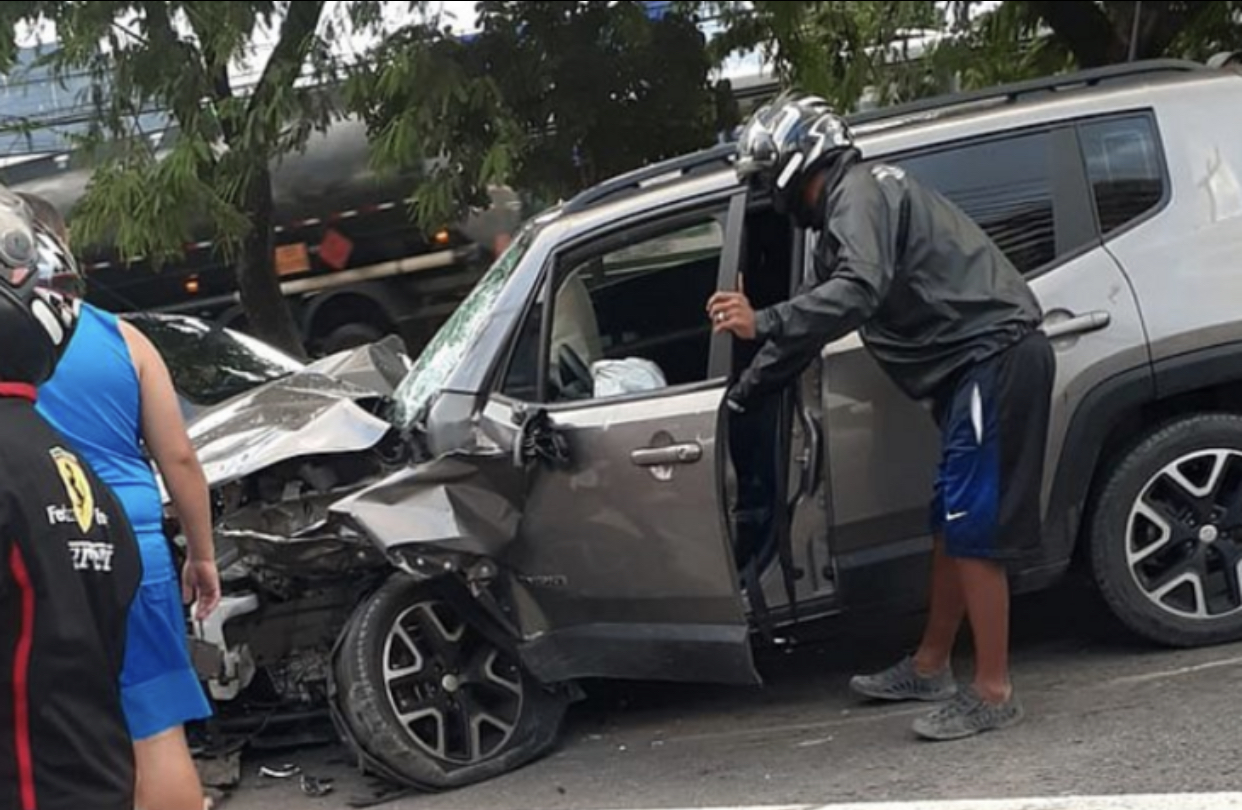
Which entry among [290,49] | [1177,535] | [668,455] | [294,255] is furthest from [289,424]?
[294,255]

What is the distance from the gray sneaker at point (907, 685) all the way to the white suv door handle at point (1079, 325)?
1128 millimetres

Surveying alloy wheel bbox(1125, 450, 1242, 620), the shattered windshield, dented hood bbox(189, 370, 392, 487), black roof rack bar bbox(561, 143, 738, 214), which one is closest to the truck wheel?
alloy wheel bbox(1125, 450, 1242, 620)

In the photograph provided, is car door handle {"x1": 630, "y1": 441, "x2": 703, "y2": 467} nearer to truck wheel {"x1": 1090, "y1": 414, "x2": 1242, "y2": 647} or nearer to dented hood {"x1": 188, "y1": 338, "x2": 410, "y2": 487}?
dented hood {"x1": 188, "y1": 338, "x2": 410, "y2": 487}

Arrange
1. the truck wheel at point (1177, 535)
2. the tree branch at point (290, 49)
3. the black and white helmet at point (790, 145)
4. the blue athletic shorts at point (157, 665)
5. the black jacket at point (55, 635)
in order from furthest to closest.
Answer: the tree branch at point (290, 49) < the truck wheel at point (1177, 535) < the black and white helmet at point (790, 145) < the blue athletic shorts at point (157, 665) < the black jacket at point (55, 635)

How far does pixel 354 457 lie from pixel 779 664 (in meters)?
1.77

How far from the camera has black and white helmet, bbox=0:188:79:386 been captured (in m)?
2.65

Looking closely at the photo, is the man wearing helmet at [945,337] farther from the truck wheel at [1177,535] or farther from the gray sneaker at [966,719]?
the truck wheel at [1177,535]

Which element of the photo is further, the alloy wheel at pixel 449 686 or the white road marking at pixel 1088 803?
the alloy wheel at pixel 449 686

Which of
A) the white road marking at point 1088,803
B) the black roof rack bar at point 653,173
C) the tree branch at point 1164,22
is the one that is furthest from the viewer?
the tree branch at point 1164,22

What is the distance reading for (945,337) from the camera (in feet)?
14.6

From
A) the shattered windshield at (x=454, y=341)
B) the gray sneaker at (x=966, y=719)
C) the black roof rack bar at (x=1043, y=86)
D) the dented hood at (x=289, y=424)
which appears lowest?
the gray sneaker at (x=966, y=719)

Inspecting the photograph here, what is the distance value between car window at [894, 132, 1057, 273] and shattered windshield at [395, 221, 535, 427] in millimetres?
1343

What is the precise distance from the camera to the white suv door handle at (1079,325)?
15.5 ft

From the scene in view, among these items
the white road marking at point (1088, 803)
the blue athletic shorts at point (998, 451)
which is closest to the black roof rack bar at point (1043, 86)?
the blue athletic shorts at point (998, 451)
